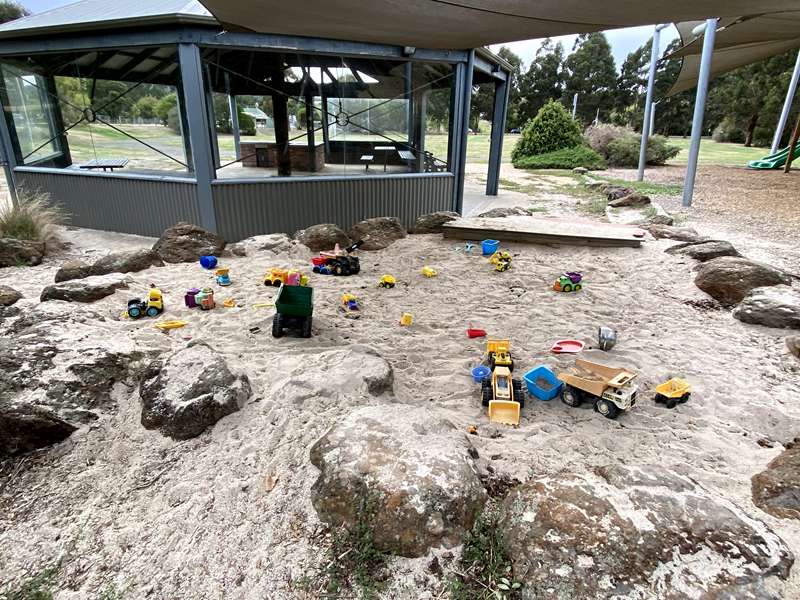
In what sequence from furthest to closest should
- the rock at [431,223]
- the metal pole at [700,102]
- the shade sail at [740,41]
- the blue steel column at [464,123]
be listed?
the metal pole at [700,102], the blue steel column at [464,123], the shade sail at [740,41], the rock at [431,223]

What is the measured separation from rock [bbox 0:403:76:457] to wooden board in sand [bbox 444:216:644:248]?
18.2ft

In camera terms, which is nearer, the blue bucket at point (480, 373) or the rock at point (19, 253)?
the blue bucket at point (480, 373)

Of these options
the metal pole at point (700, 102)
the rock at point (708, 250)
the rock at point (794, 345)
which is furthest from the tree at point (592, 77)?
the rock at point (794, 345)

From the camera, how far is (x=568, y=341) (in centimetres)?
389

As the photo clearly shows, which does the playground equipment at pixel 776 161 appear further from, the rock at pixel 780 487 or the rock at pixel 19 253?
the rock at pixel 19 253

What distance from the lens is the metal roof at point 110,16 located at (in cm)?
609

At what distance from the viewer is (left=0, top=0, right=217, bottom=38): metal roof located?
6.09 meters

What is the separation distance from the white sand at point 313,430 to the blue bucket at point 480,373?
60 mm

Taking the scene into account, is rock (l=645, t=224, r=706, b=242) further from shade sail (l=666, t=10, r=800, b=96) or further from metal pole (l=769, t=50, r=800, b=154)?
metal pole (l=769, t=50, r=800, b=154)

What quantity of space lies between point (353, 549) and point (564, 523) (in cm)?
92

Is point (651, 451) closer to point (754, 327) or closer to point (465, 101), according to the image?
point (754, 327)

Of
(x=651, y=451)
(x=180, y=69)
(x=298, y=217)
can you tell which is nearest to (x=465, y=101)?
(x=298, y=217)

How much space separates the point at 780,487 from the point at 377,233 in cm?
556

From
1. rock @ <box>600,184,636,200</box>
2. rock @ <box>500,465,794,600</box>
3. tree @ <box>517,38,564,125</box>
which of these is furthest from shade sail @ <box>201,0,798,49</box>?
tree @ <box>517,38,564,125</box>
